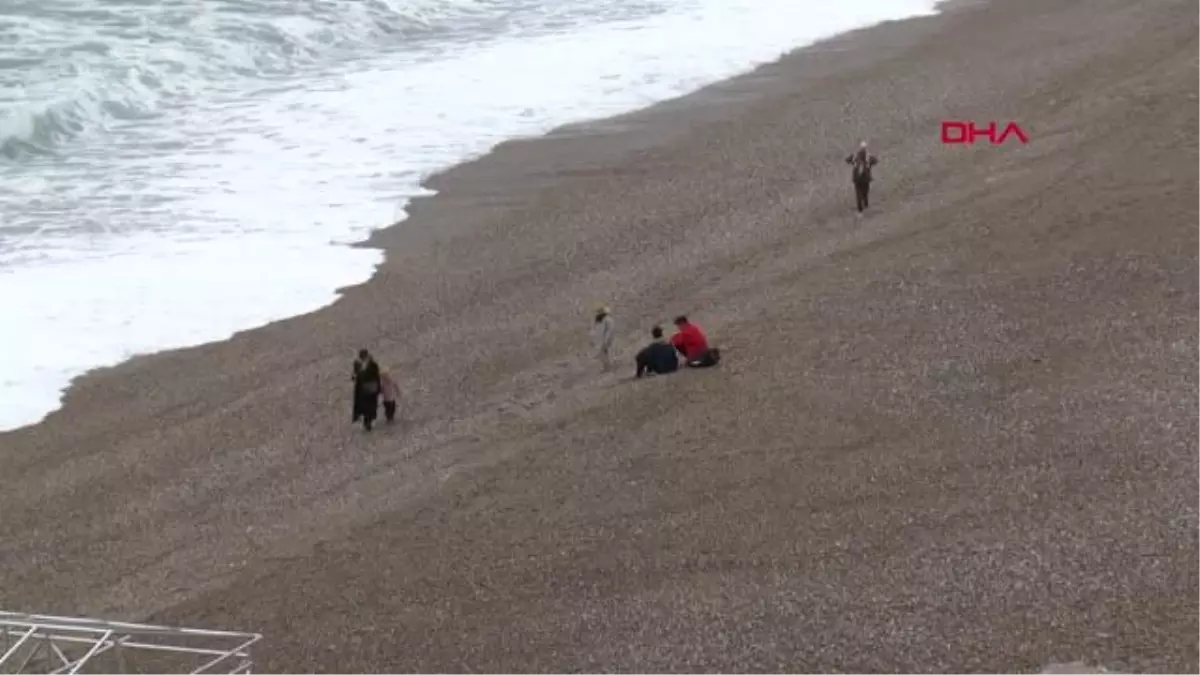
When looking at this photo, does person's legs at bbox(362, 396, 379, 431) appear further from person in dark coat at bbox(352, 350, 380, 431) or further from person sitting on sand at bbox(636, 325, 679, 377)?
person sitting on sand at bbox(636, 325, 679, 377)

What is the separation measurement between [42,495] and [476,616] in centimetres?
519

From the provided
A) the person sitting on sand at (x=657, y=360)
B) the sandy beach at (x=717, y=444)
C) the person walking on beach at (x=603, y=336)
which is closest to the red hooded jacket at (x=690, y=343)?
the person sitting on sand at (x=657, y=360)

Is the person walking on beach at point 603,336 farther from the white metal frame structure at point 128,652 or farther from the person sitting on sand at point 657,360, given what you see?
the white metal frame structure at point 128,652

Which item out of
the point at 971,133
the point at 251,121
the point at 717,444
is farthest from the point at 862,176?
the point at 251,121

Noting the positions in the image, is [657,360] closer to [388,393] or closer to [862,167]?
[388,393]

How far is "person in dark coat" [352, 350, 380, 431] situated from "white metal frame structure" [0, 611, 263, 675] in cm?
390

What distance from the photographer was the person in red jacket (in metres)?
16.1

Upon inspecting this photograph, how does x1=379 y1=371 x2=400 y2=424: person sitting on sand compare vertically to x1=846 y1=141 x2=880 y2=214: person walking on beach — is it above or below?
below

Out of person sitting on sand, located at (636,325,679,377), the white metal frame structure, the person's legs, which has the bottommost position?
the white metal frame structure

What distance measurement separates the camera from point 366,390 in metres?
15.9

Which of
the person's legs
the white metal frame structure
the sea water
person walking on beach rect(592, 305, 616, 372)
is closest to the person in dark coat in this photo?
the person's legs

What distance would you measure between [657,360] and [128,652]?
569cm

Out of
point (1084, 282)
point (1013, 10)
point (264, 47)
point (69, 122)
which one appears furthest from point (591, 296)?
point (264, 47)

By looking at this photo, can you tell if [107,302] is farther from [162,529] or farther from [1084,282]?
[1084,282]
